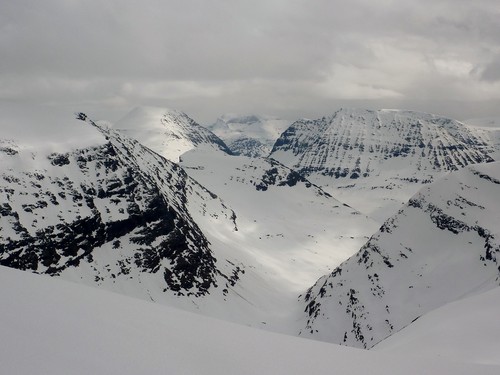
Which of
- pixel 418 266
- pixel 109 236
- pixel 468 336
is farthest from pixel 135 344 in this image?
pixel 109 236

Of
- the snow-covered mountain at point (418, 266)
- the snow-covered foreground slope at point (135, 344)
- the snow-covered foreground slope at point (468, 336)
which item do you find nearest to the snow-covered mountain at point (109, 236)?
the snow-covered mountain at point (418, 266)

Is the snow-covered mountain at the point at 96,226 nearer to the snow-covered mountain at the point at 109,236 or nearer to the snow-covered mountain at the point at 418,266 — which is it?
the snow-covered mountain at the point at 109,236

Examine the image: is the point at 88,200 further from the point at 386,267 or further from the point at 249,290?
the point at 386,267

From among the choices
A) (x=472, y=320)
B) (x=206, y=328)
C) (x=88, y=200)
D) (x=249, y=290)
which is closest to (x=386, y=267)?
(x=249, y=290)

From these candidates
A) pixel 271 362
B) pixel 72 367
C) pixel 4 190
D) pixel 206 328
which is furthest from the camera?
pixel 4 190

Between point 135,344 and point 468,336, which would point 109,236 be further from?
point 135,344
